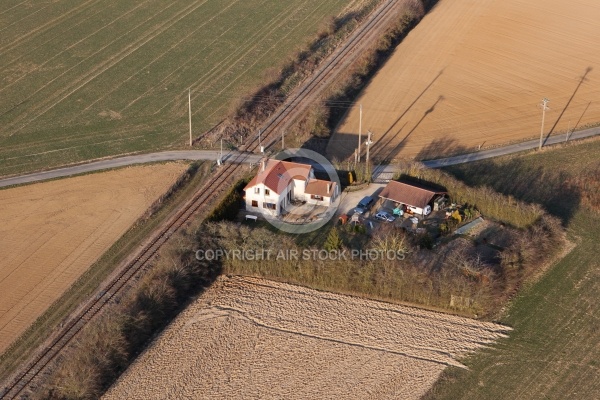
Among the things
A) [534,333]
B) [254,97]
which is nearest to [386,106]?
[254,97]

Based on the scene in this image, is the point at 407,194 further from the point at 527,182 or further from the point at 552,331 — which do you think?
the point at 552,331

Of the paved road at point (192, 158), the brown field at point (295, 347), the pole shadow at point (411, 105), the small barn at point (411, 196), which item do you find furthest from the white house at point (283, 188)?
the pole shadow at point (411, 105)

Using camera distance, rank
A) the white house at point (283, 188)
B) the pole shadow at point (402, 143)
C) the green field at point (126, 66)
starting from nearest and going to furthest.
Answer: the white house at point (283, 188)
the pole shadow at point (402, 143)
the green field at point (126, 66)

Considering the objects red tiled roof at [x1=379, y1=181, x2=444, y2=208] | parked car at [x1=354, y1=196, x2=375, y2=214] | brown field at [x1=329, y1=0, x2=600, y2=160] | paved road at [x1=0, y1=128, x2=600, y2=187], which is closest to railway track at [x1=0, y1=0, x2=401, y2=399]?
paved road at [x1=0, y1=128, x2=600, y2=187]

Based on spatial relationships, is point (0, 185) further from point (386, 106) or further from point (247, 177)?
point (386, 106)

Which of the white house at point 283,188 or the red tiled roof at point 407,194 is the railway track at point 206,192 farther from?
the red tiled roof at point 407,194

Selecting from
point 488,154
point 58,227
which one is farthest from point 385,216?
point 58,227

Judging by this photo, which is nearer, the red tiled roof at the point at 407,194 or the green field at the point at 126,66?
the red tiled roof at the point at 407,194

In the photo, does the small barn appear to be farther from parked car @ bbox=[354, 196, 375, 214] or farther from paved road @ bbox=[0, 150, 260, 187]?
paved road @ bbox=[0, 150, 260, 187]
